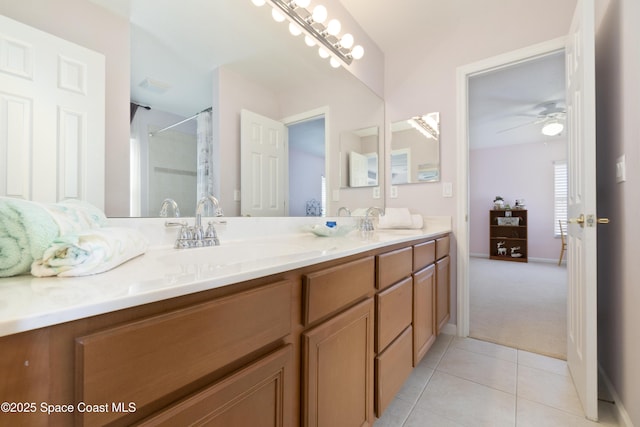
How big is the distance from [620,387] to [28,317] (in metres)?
2.00

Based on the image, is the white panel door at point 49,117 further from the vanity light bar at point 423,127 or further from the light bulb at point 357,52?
the vanity light bar at point 423,127

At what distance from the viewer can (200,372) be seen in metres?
0.48

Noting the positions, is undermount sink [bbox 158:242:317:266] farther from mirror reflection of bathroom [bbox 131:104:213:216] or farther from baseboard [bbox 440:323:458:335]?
baseboard [bbox 440:323:458:335]

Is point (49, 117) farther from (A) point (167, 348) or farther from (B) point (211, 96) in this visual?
(A) point (167, 348)

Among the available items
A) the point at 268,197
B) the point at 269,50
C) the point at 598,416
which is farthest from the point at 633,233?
the point at 269,50

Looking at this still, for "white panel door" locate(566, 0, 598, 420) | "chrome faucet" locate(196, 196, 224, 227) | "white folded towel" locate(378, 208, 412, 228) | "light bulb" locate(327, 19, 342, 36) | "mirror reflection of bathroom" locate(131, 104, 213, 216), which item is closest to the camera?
"mirror reflection of bathroom" locate(131, 104, 213, 216)

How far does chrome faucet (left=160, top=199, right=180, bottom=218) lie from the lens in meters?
1.05

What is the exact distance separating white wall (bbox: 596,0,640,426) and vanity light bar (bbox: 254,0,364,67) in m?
1.33

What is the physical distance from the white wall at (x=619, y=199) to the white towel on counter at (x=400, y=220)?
1008 mm

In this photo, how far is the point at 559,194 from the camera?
5.19m

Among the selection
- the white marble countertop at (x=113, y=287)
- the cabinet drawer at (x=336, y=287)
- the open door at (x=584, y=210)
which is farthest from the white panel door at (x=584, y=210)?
the white marble countertop at (x=113, y=287)

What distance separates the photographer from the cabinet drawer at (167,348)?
37cm

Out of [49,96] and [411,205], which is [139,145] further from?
[411,205]

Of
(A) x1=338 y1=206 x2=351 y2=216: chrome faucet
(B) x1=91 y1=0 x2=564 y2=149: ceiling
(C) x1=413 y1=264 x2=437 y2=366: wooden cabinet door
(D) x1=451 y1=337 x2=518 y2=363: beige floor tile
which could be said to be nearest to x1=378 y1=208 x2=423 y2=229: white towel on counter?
(A) x1=338 y1=206 x2=351 y2=216: chrome faucet
